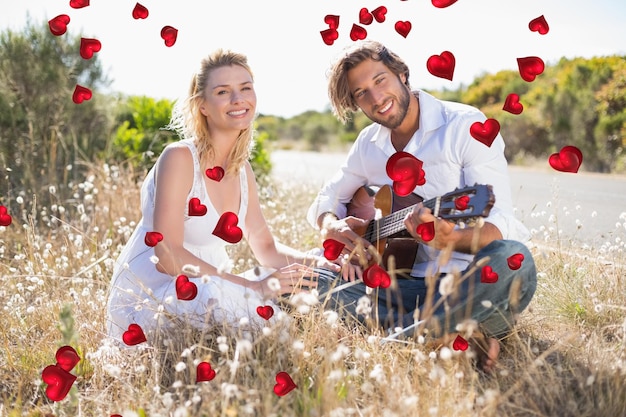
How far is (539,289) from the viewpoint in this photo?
424 cm

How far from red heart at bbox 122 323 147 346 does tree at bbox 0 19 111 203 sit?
176 inches

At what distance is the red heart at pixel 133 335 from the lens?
3082 millimetres

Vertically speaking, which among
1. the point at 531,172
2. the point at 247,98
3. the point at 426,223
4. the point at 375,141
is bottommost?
the point at 531,172

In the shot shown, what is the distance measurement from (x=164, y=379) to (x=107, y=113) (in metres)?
6.15

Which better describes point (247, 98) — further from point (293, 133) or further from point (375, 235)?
point (293, 133)

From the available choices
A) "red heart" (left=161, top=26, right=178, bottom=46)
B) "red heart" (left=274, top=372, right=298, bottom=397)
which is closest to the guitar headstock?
"red heart" (left=274, top=372, right=298, bottom=397)

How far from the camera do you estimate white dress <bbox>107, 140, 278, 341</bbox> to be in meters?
3.43

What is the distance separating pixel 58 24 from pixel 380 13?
1945 mm

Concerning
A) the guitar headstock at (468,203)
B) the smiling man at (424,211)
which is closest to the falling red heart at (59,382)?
the smiling man at (424,211)

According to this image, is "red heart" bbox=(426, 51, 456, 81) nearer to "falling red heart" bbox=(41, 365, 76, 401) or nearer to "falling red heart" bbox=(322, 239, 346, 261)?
"falling red heart" bbox=(322, 239, 346, 261)

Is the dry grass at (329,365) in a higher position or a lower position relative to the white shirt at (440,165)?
lower

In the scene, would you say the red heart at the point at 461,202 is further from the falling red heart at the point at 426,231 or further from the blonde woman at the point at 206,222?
the blonde woman at the point at 206,222

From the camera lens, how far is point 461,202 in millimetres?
3031

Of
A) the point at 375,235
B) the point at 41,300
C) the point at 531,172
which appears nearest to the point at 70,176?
the point at 41,300
